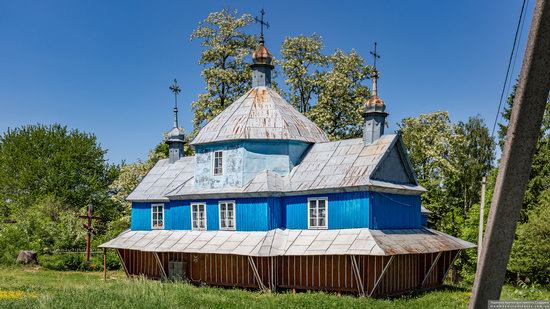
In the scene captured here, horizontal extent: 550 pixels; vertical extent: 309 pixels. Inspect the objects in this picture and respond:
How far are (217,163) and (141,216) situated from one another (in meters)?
7.02

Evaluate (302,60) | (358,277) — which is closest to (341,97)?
(302,60)

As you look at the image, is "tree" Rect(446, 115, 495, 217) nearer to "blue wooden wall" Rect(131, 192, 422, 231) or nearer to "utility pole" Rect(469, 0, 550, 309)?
"blue wooden wall" Rect(131, 192, 422, 231)

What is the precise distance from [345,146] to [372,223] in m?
4.39

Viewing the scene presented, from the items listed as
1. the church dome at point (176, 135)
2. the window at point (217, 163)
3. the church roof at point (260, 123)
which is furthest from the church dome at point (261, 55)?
the church dome at point (176, 135)

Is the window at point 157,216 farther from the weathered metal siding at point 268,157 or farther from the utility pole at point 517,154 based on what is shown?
the utility pole at point 517,154

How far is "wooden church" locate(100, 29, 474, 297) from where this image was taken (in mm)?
21781

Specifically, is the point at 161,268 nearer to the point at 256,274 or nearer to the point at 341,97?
the point at 256,274

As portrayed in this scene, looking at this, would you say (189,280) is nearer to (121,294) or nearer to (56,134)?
(121,294)

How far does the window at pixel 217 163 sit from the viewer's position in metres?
25.7

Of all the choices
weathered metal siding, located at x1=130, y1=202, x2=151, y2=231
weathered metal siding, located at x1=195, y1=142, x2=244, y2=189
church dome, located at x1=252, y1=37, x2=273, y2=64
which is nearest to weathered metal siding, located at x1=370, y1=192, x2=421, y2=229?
weathered metal siding, located at x1=195, y1=142, x2=244, y2=189

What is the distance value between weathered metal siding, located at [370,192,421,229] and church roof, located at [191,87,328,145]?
511 centimetres

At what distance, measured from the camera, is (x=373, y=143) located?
24.0m

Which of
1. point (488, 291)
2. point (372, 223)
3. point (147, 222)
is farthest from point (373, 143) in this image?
point (488, 291)

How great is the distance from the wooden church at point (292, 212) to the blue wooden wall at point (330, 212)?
4 centimetres
